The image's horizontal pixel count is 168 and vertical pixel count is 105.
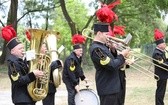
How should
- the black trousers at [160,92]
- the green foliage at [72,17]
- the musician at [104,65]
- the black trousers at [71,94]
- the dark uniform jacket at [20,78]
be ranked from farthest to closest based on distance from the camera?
the green foliage at [72,17] → the black trousers at [160,92] → the black trousers at [71,94] → the musician at [104,65] → the dark uniform jacket at [20,78]

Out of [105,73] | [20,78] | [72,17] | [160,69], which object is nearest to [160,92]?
[160,69]

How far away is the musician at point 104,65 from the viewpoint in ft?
21.0

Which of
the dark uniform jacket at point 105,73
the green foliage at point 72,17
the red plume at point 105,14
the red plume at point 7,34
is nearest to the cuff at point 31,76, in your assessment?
the red plume at point 7,34

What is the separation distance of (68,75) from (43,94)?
275 cm

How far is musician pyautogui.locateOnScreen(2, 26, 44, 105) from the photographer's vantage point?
6320 mm

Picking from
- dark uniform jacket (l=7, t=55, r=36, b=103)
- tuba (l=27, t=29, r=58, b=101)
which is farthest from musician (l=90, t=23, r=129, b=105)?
dark uniform jacket (l=7, t=55, r=36, b=103)

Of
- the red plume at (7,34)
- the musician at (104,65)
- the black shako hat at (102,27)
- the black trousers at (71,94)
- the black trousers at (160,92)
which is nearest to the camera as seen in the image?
the musician at (104,65)

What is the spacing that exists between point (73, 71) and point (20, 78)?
3068mm

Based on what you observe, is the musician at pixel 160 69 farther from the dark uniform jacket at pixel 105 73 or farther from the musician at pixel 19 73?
the musician at pixel 19 73

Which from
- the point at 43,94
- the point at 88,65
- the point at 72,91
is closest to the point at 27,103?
the point at 43,94

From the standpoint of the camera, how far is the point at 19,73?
641cm

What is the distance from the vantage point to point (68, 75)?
367 inches

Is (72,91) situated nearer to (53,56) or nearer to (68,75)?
(68,75)

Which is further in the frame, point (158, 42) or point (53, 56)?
→ point (158, 42)
